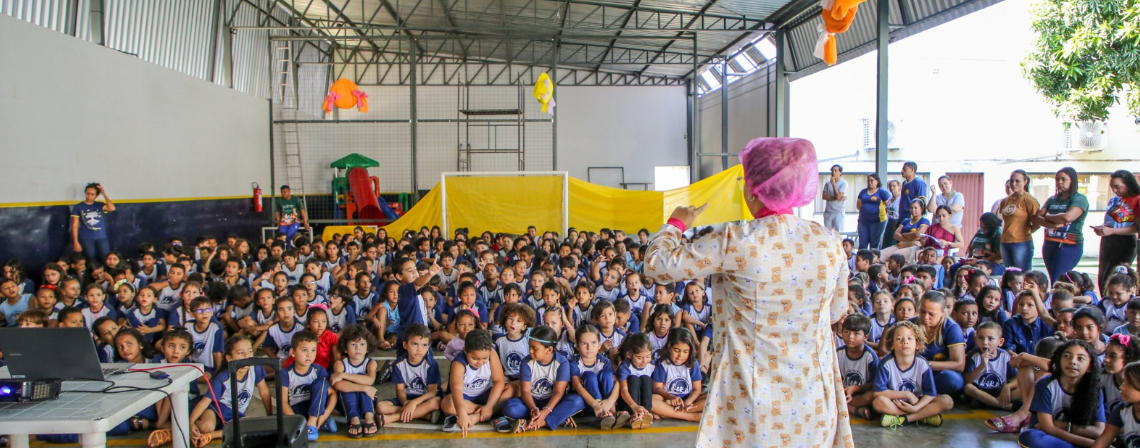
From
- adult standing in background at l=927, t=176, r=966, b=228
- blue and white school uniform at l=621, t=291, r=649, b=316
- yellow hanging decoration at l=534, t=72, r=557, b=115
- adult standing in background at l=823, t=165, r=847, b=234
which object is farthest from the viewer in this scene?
yellow hanging decoration at l=534, t=72, r=557, b=115

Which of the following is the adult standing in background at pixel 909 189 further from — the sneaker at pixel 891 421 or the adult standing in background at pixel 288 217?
the adult standing in background at pixel 288 217

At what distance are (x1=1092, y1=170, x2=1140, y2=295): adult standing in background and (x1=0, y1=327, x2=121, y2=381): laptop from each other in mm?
6934

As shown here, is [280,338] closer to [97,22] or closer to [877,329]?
[877,329]

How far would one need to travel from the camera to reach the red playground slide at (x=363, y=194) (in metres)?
14.2

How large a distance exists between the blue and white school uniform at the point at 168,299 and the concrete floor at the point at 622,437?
2034mm

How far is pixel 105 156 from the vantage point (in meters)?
8.62

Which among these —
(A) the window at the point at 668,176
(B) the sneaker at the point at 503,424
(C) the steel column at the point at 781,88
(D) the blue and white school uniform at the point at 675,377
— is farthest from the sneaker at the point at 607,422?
(A) the window at the point at 668,176

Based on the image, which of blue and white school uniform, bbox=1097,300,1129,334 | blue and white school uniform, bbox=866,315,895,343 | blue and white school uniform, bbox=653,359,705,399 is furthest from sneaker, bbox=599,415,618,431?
blue and white school uniform, bbox=1097,300,1129,334

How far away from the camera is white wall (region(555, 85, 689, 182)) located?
19609mm

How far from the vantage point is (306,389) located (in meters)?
4.11

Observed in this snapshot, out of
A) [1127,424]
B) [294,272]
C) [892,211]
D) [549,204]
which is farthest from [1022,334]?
[549,204]

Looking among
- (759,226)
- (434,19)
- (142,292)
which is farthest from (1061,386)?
(434,19)

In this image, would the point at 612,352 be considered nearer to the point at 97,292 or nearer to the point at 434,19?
the point at 97,292

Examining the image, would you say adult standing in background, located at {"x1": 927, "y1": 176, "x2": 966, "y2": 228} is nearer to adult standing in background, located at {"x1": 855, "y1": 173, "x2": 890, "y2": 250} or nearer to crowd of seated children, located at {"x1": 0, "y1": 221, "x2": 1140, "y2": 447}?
adult standing in background, located at {"x1": 855, "y1": 173, "x2": 890, "y2": 250}
